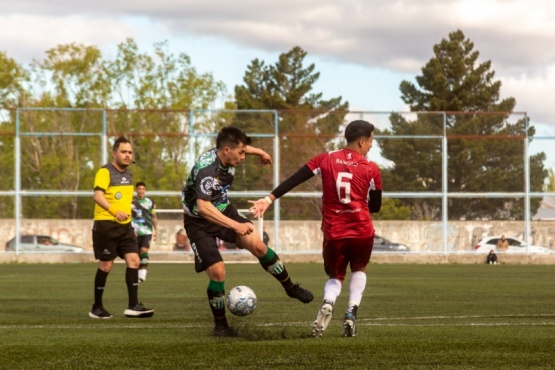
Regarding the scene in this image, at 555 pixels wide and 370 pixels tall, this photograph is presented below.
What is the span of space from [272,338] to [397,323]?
2216 mm

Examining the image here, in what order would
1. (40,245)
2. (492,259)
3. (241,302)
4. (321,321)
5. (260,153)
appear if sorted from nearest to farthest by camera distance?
1. (321,321)
2. (241,302)
3. (260,153)
4. (492,259)
5. (40,245)

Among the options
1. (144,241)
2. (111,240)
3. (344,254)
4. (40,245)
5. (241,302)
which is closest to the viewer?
(344,254)

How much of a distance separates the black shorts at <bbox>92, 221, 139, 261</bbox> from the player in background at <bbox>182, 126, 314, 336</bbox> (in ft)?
9.12

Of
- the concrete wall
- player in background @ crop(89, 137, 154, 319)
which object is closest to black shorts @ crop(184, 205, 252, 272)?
player in background @ crop(89, 137, 154, 319)

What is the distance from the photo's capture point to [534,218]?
118 ft

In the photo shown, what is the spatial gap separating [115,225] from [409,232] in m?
24.3

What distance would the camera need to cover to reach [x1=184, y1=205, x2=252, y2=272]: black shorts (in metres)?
9.55

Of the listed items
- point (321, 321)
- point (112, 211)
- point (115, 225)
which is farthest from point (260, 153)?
point (115, 225)

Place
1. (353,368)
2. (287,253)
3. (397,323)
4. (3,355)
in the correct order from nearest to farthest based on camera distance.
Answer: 1. (353,368)
2. (3,355)
3. (397,323)
4. (287,253)

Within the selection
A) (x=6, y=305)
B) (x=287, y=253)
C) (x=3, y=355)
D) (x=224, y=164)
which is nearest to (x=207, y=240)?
(x=224, y=164)

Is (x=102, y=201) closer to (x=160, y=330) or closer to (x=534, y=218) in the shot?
(x=160, y=330)

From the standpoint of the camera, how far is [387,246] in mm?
36219

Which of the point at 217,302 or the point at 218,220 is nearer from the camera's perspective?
the point at 218,220

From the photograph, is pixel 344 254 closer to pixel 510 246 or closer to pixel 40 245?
pixel 510 246
